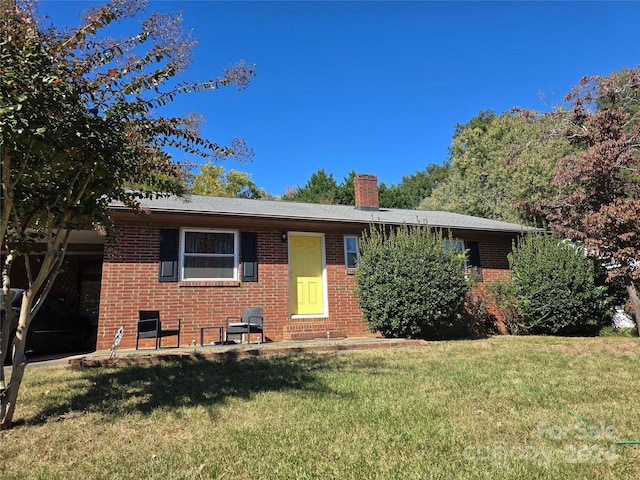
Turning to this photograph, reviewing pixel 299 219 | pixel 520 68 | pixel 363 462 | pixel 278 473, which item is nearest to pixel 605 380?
pixel 363 462

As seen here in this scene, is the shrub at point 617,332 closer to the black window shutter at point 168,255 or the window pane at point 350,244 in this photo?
the window pane at point 350,244

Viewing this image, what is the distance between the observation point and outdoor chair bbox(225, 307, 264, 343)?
28.1 ft

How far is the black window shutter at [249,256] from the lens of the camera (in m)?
9.48

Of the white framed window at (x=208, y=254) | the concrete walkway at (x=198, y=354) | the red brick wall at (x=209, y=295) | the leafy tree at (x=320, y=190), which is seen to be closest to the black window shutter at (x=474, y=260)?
the red brick wall at (x=209, y=295)

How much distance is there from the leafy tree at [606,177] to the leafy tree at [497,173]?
41.4 ft

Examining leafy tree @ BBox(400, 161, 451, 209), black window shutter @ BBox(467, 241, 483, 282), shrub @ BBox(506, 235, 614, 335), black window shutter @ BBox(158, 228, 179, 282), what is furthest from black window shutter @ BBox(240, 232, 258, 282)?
leafy tree @ BBox(400, 161, 451, 209)

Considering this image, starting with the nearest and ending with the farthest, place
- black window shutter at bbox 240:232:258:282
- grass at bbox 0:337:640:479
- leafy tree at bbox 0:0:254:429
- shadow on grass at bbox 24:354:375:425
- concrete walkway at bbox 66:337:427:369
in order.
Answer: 1. grass at bbox 0:337:640:479
2. leafy tree at bbox 0:0:254:429
3. shadow on grass at bbox 24:354:375:425
4. concrete walkway at bbox 66:337:427:369
5. black window shutter at bbox 240:232:258:282

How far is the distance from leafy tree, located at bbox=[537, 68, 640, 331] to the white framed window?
29.1 feet

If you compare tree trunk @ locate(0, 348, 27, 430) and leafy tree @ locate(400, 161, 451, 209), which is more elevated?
leafy tree @ locate(400, 161, 451, 209)

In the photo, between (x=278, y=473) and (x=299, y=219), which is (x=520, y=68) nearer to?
(x=299, y=219)

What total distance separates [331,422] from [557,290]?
8.66 m

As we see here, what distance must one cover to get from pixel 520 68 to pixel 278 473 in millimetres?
16608

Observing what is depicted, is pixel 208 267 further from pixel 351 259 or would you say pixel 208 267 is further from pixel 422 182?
pixel 422 182

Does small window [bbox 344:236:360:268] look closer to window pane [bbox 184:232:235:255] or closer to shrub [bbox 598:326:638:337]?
window pane [bbox 184:232:235:255]
